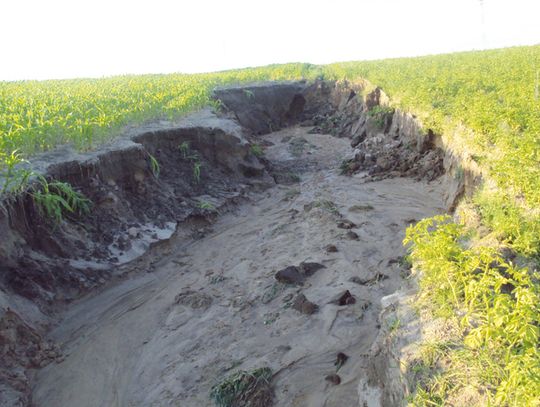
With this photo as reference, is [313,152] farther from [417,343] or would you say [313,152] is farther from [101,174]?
[417,343]

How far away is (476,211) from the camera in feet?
17.3

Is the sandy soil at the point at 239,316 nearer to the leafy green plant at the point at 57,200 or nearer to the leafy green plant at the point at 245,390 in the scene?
the leafy green plant at the point at 245,390

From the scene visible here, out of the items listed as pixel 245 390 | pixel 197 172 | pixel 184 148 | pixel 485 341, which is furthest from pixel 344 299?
pixel 184 148

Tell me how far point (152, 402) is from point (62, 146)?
15.9 feet

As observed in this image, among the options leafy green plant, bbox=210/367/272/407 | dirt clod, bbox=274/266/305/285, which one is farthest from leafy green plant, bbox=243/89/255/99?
leafy green plant, bbox=210/367/272/407

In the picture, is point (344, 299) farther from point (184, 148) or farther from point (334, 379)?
point (184, 148)

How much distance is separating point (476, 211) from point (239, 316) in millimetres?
2875

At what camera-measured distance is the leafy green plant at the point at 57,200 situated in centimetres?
628

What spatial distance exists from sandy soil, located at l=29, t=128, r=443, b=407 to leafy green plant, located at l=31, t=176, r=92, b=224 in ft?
3.90

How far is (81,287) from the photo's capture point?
638 centimetres

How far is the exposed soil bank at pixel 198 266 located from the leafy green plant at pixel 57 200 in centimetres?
13

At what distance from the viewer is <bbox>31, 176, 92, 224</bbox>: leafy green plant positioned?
247 inches

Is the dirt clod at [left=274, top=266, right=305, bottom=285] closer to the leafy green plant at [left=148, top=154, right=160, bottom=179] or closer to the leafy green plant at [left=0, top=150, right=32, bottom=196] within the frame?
the leafy green plant at [left=0, top=150, right=32, bottom=196]

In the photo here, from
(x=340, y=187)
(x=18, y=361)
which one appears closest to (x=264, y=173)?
(x=340, y=187)
